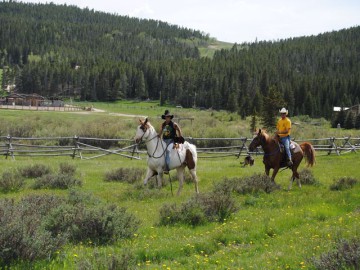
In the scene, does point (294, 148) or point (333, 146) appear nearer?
point (294, 148)

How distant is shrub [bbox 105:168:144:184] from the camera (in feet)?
51.1

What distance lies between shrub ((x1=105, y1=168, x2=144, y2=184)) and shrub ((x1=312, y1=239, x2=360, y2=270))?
10442mm

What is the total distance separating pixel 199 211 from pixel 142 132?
4.25 metres

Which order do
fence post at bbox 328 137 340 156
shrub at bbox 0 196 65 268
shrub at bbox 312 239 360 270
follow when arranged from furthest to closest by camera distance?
fence post at bbox 328 137 340 156, shrub at bbox 0 196 65 268, shrub at bbox 312 239 360 270

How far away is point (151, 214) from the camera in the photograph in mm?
9711

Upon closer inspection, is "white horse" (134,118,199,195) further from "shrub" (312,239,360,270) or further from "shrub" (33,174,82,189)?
"shrub" (312,239,360,270)

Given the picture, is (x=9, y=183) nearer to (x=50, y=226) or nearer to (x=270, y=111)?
(x=50, y=226)

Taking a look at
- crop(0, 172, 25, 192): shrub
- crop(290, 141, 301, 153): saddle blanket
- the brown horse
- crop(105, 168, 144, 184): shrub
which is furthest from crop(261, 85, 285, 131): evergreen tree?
crop(0, 172, 25, 192): shrub

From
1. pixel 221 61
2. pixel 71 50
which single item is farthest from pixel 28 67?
pixel 221 61

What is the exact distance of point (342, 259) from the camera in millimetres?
5371

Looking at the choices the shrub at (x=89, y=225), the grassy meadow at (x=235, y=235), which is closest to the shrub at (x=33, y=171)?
the grassy meadow at (x=235, y=235)

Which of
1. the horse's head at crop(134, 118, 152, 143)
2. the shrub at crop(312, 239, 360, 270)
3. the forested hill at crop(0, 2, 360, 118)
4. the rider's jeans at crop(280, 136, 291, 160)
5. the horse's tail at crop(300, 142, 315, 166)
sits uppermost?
the forested hill at crop(0, 2, 360, 118)

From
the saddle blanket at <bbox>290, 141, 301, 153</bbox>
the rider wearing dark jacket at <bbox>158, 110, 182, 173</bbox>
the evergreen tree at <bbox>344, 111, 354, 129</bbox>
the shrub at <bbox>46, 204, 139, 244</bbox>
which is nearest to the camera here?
the shrub at <bbox>46, 204, 139, 244</bbox>

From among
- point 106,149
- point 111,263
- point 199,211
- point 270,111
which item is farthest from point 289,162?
point 270,111
